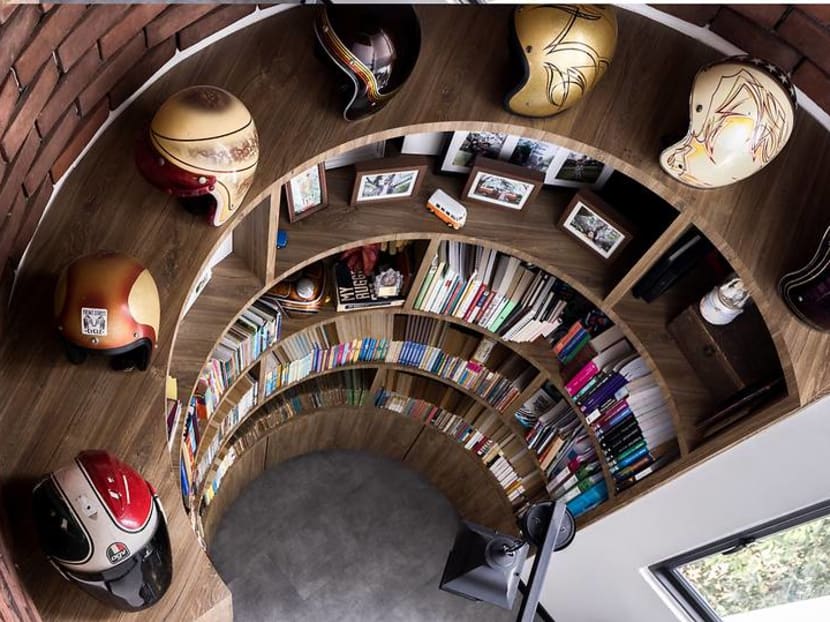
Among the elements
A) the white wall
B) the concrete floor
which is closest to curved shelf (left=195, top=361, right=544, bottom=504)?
the white wall

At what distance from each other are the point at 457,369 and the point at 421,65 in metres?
1.75

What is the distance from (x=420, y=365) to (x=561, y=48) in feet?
6.31

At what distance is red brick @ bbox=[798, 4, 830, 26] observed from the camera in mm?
1811

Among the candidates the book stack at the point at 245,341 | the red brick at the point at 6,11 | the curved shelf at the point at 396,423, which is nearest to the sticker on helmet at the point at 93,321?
the red brick at the point at 6,11

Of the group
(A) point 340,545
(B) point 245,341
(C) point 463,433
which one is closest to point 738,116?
(B) point 245,341

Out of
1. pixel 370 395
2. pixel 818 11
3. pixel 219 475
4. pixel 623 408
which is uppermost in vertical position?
pixel 818 11

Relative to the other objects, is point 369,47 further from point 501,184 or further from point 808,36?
point 808,36

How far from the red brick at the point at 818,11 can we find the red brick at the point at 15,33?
1.65m

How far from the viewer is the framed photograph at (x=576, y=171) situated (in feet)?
8.52

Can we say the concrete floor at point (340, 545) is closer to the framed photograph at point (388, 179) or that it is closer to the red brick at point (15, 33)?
the framed photograph at point (388, 179)

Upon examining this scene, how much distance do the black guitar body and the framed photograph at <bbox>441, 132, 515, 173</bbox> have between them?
3.24 feet

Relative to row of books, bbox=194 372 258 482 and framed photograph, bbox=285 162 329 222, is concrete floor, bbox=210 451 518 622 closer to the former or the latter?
row of books, bbox=194 372 258 482

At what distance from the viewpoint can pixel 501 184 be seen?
8.53 feet

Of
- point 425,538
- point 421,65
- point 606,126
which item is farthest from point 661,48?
point 425,538
